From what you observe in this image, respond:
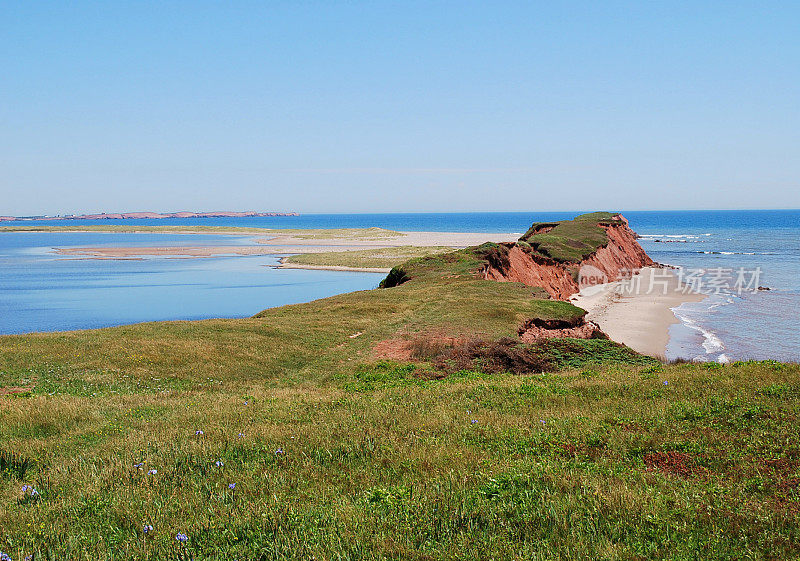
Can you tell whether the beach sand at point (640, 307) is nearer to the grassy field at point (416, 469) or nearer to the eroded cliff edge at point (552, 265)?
the eroded cliff edge at point (552, 265)

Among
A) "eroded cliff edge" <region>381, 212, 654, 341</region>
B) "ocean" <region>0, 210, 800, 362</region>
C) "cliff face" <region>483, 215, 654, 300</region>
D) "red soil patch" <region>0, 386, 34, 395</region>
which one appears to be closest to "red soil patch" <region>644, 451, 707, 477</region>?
"red soil patch" <region>0, 386, 34, 395</region>

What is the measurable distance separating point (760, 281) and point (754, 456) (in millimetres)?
71293

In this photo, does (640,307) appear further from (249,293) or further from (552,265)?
(249,293)

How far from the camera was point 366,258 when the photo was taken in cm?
10006

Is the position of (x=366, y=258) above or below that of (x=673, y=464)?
below

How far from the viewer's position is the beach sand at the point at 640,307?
38125 millimetres

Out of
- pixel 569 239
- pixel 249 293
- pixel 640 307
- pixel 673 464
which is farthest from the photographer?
pixel 569 239

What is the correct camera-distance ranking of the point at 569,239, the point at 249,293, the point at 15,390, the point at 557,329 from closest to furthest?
the point at 15,390 → the point at 557,329 → the point at 249,293 → the point at 569,239

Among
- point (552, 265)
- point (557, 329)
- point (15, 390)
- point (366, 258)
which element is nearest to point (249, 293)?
point (552, 265)

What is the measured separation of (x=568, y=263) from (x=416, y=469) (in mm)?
61906

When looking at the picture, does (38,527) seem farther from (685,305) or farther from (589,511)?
(685,305)

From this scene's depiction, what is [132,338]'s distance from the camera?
82.5 ft

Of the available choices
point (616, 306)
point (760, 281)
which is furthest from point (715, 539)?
point (760, 281)

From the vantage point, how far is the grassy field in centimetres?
577
